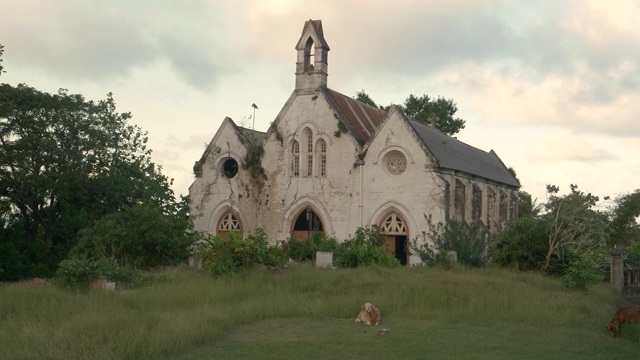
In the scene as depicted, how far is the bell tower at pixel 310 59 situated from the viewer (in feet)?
114

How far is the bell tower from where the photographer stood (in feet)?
114

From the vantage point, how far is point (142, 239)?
26.9m

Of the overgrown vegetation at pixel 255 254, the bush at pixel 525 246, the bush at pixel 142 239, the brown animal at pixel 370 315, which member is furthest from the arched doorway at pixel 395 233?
the brown animal at pixel 370 315

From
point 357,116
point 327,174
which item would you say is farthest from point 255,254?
point 357,116

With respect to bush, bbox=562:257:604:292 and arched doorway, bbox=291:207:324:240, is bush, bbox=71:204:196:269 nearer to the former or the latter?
arched doorway, bbox=291:207:324:240

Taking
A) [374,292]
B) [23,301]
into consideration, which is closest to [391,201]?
[374,292]

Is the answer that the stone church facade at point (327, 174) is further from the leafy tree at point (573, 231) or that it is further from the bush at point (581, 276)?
the bush at point (581, 276)

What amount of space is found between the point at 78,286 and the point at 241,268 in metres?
4.83

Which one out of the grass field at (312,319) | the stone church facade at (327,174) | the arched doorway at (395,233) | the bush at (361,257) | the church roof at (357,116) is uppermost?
the church roof at (357,116)

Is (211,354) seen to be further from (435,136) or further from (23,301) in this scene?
(435,136)

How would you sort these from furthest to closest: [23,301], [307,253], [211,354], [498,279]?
1. [307,253]
2. [498,279]
3. [23,301]
4. [211,354]

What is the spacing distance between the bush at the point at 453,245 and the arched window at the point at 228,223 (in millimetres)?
9462

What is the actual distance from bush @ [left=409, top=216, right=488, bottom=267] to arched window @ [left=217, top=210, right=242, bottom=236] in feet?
31.0

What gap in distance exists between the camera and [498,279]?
21078 mm
